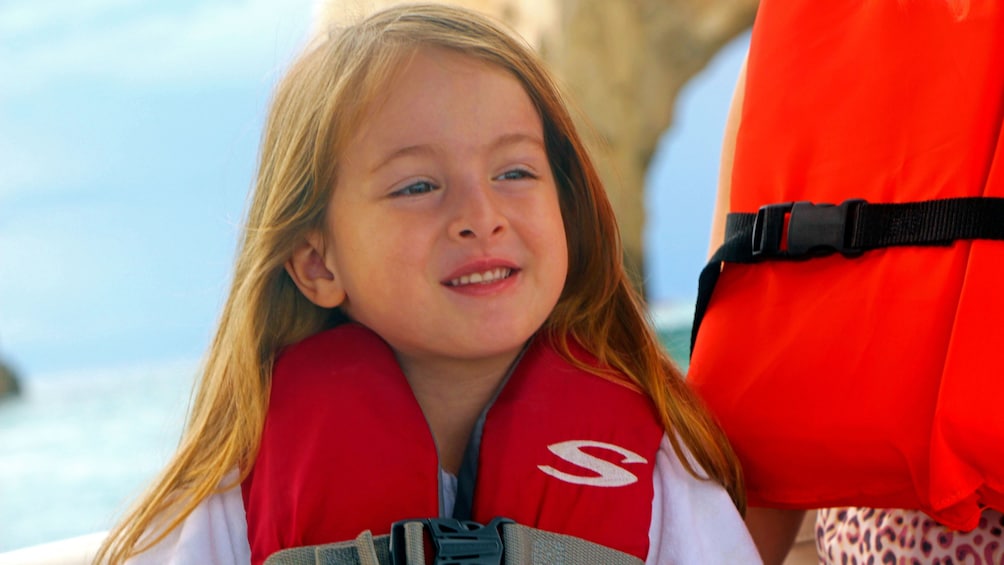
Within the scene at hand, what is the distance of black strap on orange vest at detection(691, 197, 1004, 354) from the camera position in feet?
→ 3.72

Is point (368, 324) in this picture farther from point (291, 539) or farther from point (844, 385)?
point (844, 385)

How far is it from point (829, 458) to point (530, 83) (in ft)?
1.76

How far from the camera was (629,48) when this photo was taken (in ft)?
30.8

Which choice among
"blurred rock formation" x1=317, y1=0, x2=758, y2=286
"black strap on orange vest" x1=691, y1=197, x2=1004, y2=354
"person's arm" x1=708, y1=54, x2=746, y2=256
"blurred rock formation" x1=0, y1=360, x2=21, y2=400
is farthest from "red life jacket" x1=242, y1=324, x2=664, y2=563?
"blurred rock formation" x1=0, y1=360, x2=21, y2=400

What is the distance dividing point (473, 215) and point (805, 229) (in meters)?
0.38

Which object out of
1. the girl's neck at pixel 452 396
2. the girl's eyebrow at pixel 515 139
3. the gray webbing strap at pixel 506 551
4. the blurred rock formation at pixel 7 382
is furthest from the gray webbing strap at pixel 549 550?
the blurred rock formation at pixel 7 382

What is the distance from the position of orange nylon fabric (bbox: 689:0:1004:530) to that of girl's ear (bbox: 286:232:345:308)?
444mm

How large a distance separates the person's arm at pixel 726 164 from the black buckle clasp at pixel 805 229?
0.18m

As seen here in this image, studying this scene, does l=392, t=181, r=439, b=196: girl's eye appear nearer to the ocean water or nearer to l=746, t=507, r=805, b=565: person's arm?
l=746, t=507, r=805, b=565: person's arm

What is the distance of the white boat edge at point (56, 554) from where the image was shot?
4.28ft

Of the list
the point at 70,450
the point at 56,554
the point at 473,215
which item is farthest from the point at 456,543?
the point at 70,450

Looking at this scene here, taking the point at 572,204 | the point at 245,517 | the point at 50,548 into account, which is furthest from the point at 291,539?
the point at 572,204

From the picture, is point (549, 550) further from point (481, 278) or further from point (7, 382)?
point (7, 382)

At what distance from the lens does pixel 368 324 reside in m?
1.27
